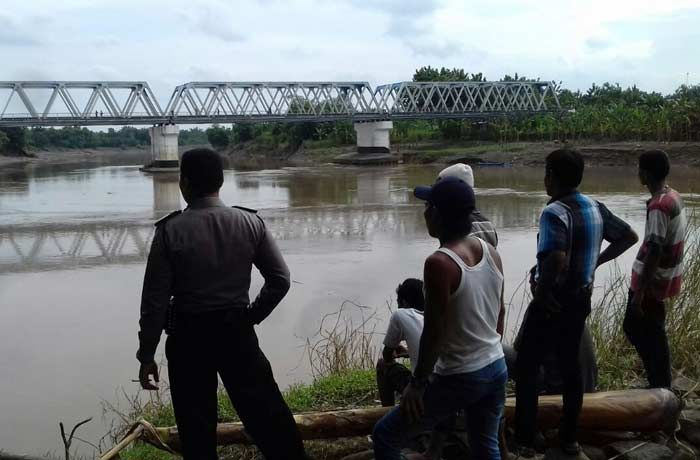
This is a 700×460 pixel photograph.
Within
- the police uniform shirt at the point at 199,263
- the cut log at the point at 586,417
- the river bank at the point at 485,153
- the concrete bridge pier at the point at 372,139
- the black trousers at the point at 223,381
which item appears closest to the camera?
the police uniform shirt at the point at 199,263

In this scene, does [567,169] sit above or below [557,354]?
above

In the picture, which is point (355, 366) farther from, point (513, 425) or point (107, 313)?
point (107, 313)

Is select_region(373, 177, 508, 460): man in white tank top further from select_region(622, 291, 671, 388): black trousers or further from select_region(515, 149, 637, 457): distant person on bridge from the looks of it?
select_region(622, 291, 671, 388): black trousers

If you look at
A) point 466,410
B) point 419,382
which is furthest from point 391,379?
point 419,382

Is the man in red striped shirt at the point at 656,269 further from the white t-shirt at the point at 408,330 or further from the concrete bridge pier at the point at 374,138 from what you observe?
the concrete bridge pier at the point at 374,138

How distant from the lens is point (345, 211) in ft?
69.7

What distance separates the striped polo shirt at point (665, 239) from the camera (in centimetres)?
416

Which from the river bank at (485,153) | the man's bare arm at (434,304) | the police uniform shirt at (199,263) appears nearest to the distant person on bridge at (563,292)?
the man's bare arm at (434,304)

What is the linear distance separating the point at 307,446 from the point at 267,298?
1.08 metres

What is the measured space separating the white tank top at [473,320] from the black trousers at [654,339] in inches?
66.2

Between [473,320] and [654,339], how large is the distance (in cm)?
193

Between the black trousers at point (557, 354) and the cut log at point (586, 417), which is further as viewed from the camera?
the cut log at point (586, 417)

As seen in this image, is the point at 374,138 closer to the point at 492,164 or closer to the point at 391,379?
the point at 492,164

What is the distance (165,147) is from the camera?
172 ft
